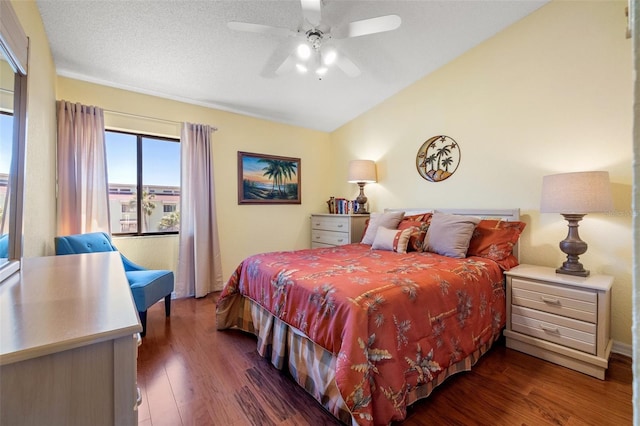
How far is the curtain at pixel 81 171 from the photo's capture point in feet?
8.70

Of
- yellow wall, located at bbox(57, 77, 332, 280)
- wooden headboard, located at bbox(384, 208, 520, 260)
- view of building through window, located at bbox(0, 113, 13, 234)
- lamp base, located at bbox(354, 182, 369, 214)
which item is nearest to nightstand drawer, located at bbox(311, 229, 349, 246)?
yellow wall, located at bbox(57, 77, 332, 280)

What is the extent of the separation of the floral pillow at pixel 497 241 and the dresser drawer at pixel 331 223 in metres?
1.69

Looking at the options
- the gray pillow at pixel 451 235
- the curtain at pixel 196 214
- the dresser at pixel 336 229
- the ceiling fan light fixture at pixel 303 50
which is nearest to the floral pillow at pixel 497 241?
the gray pillow at pixel 451 235

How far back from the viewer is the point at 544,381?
5.77ft

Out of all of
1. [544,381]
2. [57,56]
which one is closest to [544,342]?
[544,381]

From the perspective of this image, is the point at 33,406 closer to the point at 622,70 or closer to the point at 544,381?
the point at 544,381

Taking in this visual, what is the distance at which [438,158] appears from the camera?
3.23 m

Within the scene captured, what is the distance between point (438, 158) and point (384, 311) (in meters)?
2.45

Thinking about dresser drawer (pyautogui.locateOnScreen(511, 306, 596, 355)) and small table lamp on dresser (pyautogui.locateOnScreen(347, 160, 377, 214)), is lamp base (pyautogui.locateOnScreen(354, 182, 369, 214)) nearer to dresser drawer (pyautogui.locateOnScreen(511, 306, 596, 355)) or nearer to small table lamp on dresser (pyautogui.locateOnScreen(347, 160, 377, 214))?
small table lamp on dresser (pyautogui.locateOnScreen(347, 160, 377, 214))

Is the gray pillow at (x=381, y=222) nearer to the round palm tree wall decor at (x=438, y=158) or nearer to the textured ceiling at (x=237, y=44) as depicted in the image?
the round palm tree wall decor at (x=438, y=158)

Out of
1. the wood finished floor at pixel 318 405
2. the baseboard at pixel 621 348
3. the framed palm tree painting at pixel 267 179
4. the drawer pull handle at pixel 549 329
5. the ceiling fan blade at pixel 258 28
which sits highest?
the ceiling fan blade at pixel 258 28

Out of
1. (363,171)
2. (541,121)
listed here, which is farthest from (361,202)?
(541,121)

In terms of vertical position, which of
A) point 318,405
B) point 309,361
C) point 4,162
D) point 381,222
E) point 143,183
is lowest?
point 318,405

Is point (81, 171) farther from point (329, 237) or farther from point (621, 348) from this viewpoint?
point (621, 348)
